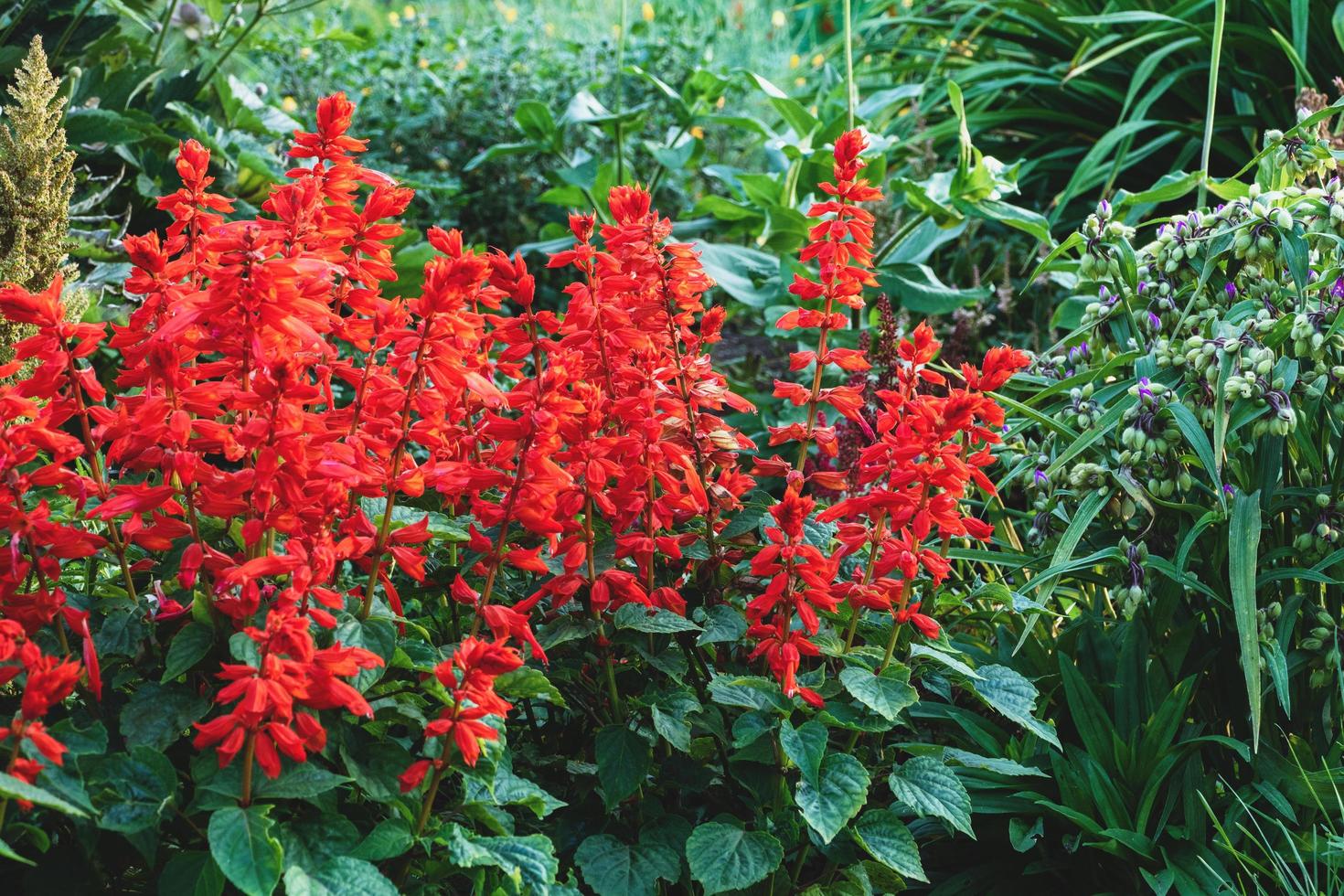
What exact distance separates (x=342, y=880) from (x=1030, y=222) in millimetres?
2750

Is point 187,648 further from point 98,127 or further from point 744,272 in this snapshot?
point 744,272

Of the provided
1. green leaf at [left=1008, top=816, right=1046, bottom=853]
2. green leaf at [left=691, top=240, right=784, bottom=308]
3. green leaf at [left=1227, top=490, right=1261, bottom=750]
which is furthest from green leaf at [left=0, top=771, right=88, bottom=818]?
green leaf at [left=691, top=240, right=784, bottom=308]

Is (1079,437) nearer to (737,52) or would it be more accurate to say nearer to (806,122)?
(806,122)

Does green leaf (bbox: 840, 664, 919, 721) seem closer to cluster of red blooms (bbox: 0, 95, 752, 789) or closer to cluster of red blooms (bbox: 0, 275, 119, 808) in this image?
cluster of red blooms (bbox: 0, 95, 752, 789)

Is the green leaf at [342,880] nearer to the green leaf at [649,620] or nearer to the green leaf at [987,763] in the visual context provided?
the green leaf at [649,620]

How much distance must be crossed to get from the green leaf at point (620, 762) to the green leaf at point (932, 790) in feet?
1.12

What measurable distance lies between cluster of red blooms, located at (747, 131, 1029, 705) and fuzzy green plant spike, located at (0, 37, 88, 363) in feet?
4.00

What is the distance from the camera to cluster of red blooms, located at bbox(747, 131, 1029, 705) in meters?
1.70

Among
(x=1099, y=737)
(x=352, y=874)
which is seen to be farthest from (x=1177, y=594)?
(x=352, y=874)

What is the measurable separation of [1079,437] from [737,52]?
599cm

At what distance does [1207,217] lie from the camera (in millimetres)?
2287

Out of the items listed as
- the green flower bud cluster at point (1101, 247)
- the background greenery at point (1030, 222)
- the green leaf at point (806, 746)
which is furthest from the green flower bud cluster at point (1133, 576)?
the green leaf at point (806, 746)

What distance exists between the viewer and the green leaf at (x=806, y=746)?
1607mm

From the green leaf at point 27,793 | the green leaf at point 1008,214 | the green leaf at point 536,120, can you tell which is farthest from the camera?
the green leaf at point 536,120
